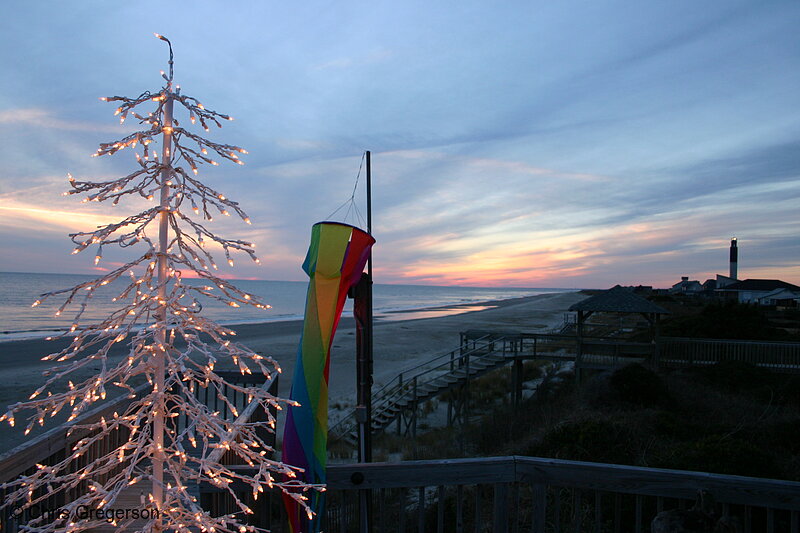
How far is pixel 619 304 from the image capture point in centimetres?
1489

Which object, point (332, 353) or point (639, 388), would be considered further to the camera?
point (332, 353)

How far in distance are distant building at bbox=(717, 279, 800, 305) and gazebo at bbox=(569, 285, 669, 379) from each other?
143 feet

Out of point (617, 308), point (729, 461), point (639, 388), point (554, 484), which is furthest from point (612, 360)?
point (554, 484)

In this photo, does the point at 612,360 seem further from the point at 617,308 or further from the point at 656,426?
the point at 656,426

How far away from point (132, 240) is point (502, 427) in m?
10.7

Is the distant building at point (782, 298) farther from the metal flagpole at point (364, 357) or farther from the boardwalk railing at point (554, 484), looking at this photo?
the metal flagpole at point (364, 357)

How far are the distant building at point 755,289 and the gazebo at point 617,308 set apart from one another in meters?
43.6

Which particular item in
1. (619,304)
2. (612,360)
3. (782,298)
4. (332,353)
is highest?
(619,304)

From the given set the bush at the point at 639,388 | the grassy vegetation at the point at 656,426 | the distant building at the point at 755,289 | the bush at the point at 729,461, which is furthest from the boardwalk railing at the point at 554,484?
the distant building at the point at 755,289

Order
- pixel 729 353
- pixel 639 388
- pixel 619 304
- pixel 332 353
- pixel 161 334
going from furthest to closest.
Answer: pixel 332 353 → pixel 619 304 → pixel 729 353 → pixel 639 388 → pixel 161 334

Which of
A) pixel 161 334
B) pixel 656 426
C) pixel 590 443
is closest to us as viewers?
pixel 161 334

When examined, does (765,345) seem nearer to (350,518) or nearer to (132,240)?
(350,518)

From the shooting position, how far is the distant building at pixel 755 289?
49406 millimetres

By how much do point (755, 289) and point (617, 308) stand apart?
5214 cm
